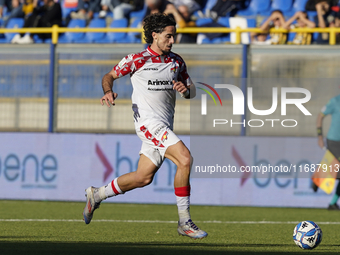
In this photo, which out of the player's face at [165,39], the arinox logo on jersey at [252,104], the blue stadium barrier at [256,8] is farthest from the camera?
the blue stadium barrier at [256,8]

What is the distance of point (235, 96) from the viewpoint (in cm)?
1130

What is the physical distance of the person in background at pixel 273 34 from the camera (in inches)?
473

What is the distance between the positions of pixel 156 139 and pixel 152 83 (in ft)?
1.76

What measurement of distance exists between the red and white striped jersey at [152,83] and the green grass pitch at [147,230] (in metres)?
1.20

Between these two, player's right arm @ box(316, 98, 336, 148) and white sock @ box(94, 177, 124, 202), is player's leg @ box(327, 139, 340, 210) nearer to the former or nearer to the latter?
player's right arm @ box(316, 98, 336, 148)

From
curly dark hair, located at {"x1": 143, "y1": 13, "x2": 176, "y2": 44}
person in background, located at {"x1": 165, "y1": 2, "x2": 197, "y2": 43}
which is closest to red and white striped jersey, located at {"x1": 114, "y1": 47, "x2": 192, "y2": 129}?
curly dark hair, located at {"x1": 143, "y1": 13, "x2": 176, "y2": 44}

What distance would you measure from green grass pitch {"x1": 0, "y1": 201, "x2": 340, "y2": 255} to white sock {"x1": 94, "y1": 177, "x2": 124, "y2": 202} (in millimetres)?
397

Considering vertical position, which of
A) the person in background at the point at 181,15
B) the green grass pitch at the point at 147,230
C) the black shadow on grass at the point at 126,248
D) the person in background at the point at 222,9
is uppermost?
the person in background at the point at 222,9

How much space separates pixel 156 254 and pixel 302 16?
31.3 ft

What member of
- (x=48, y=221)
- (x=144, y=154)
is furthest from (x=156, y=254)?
(x=48, y=221)

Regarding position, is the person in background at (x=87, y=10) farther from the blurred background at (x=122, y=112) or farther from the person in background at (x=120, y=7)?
the blurred background at (x=122, y=112)

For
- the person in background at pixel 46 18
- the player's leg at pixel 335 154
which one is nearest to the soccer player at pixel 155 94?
the player's leg at pixel 335 154

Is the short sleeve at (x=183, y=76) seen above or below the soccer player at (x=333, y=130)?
above

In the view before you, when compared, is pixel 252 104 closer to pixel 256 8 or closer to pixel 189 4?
Result: pixel 189 4
